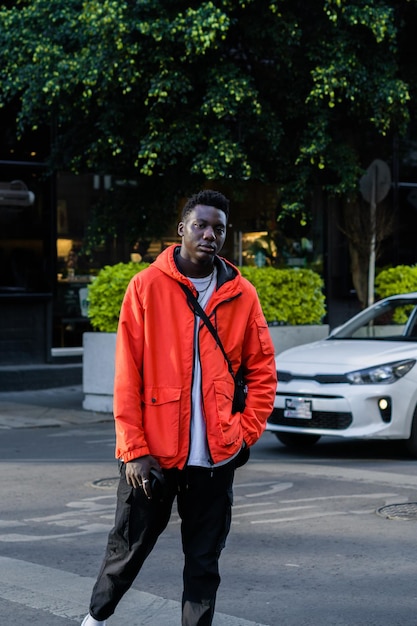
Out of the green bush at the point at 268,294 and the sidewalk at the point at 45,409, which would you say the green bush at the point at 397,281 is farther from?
the sidewalk at the point at 45,409

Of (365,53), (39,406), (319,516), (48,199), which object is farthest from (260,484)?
(48,199)

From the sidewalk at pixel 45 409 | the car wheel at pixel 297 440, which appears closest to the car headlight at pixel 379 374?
the car wheel at pixel 297 440

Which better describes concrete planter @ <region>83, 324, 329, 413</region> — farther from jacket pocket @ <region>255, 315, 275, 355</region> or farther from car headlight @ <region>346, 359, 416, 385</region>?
jacket pocket @ <region>255, 315, 275, 355</region>

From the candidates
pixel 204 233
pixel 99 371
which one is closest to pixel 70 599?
pixel 204 233

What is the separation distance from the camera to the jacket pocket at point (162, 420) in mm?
4578

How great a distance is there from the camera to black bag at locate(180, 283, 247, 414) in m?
4.68

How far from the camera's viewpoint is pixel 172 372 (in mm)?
4621

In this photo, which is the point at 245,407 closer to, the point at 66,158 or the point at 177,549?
the point at 177,549

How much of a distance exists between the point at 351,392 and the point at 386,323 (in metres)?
1.73

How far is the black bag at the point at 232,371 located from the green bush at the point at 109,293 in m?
10.4

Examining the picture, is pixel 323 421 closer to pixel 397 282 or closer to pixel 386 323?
pixel 386 323

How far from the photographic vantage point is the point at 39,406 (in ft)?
54.9

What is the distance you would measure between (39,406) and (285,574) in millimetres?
10491

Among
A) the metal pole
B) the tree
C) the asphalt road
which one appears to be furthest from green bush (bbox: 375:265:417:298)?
the asphalt road
